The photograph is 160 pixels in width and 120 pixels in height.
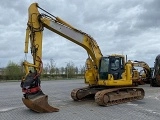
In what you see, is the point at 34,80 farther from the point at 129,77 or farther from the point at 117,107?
the point at 129,77

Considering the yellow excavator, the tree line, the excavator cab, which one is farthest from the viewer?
the tree line

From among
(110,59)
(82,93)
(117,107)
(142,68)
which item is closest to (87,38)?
(110,59)

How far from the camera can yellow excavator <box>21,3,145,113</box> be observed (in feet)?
36.2

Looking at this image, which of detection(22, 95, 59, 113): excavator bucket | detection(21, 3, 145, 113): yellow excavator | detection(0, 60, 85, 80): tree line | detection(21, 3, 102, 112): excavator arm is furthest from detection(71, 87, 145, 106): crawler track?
detection(0, 60, 85, 80): tree line

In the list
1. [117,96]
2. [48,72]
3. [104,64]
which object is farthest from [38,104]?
[48,72]

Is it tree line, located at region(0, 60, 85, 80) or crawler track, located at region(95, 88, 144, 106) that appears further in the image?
tree line, located at region(0, 60, 85, 80)

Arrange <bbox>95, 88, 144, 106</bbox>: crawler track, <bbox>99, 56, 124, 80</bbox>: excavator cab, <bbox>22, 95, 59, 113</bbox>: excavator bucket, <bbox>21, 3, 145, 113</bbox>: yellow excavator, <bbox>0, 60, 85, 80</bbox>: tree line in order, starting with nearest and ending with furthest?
<bbox>22, 95, 59, 113</bbox>: excavator bucket < <bbox>21, 3, 145, 113</bbox>: yellow excavator < <bbox>95, 88, 144, 106</bbox>: crawler track < <bbox>99, 56, 124, 80</bbox>: excavator cab < <bbox>0, 60, 85, 80</bbox>: tree line

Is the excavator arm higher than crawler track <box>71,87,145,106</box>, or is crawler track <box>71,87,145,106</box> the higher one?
the excavator arm

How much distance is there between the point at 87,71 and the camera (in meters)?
15.4

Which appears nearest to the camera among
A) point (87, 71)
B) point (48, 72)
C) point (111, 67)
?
point (111, 67)

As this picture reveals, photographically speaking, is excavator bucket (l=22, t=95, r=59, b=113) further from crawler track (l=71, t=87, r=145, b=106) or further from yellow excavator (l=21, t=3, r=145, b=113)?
crawler track (l=71, t=87, r=145, b=106)

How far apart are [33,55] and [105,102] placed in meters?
4.11

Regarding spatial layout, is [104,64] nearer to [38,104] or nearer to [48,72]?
[38,104]

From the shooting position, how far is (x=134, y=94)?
50.1 ft
